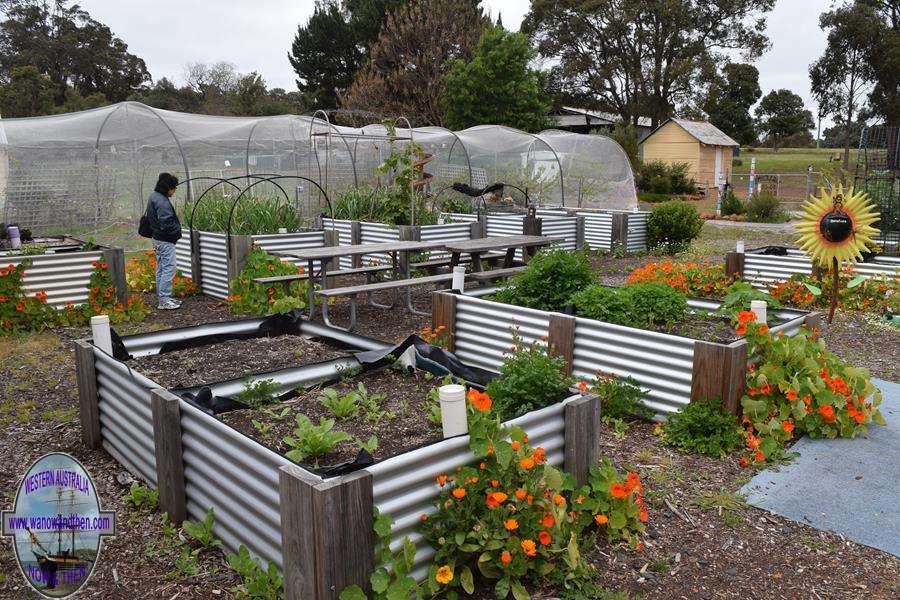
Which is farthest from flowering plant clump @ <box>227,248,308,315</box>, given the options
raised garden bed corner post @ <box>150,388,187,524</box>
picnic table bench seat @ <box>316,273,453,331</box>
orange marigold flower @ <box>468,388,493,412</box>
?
orange marigold flower @ <box>468,388,493,412</box>

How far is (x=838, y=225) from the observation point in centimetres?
531

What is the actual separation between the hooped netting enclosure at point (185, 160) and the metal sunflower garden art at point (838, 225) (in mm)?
6540

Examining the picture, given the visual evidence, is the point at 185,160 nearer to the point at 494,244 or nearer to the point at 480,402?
the point at 494,244

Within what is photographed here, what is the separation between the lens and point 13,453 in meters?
4.20

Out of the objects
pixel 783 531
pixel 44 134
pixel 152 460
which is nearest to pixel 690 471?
pixel 783 531

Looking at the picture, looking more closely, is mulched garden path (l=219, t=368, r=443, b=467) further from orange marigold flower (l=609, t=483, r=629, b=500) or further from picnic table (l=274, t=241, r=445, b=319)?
picnic table (l=274, t=241, r=445, b=319)

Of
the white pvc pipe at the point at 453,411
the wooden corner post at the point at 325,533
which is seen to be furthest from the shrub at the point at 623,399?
the wooden corner post at the point at 325,533

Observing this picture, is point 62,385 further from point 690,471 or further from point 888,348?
point 888,348

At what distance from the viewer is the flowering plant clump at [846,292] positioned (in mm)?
7688

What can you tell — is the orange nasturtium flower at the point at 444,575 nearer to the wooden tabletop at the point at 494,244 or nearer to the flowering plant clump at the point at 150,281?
the wooden tabletop at the point at 494,244

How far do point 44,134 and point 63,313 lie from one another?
5.48 meters

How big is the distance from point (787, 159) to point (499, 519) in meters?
46.3

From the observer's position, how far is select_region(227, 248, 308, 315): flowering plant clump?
8.07 metres

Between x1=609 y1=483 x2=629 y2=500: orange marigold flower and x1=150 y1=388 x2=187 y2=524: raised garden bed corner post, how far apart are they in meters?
1.92
